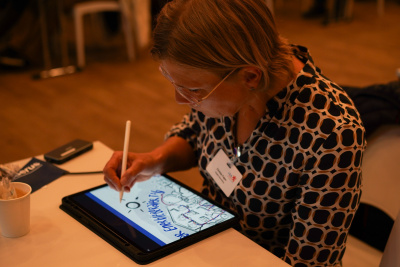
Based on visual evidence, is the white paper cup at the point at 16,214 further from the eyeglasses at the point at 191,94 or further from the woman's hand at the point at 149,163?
the eyeglasses at the point at 191,94

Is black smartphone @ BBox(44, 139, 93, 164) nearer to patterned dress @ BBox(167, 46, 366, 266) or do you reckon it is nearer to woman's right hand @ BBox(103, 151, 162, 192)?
woman's right hand @ BBox(103, 151, 162, 192)

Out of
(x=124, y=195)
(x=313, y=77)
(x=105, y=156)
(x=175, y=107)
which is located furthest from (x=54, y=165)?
(x=175, y=107)

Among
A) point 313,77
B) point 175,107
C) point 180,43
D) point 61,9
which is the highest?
point 180,43

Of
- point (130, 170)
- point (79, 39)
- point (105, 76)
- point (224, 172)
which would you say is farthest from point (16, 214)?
point (79, 39)

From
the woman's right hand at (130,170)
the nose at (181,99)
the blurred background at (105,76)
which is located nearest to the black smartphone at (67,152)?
the woman's right hand at (130,170)

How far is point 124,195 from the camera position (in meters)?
1.29

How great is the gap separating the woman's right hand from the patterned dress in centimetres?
23

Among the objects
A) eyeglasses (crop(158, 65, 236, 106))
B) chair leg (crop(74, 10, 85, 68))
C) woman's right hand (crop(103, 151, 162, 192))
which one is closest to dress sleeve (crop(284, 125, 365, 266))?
eyeglasses (crop(158, 65, 236, 106))

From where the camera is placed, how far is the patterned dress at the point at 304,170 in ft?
3.72

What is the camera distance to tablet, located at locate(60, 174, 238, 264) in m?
1.10

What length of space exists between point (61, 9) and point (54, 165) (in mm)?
3266

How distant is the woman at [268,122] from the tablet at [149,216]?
6 centimetres

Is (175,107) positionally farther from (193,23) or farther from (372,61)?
(193,23)

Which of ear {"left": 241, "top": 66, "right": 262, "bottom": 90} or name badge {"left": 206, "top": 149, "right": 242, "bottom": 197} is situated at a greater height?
ear {"left": 241, "top": 66, "right": 262, "bottom": 90}
